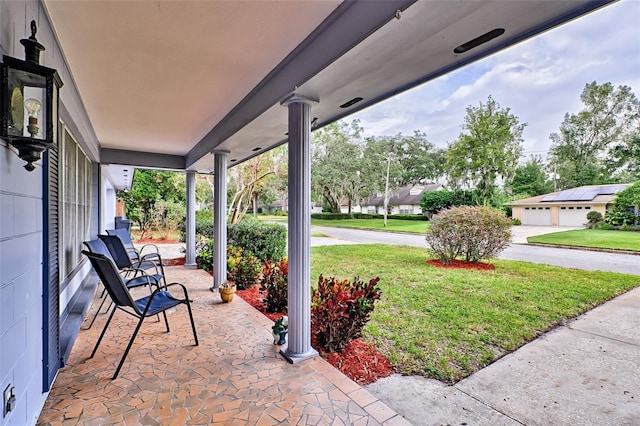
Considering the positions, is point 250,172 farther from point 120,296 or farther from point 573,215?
point 573,215

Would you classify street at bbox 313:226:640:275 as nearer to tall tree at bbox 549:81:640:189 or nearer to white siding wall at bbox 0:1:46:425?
tall tree at bbox 549:81:640:189

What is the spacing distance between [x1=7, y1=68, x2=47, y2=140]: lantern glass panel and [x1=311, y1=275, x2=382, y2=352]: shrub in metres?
2.36

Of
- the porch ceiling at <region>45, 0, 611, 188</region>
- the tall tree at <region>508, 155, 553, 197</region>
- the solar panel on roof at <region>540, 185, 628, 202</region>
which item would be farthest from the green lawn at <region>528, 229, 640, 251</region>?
the tall tree at <region>508, 155, 553, 197</region>

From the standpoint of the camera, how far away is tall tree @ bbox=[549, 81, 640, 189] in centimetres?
564

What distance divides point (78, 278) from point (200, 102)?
3.19 metres

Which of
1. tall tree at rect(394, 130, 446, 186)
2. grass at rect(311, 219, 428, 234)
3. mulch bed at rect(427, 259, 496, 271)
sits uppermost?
tall tree at rect(394, 130, 446, 186)

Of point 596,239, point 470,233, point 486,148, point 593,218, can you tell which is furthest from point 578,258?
point 486,148

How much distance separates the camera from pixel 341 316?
277 centimetres

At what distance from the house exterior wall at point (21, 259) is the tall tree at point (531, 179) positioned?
88.3 ft

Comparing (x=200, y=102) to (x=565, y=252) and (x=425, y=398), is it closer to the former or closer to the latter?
(x=425, y=398)

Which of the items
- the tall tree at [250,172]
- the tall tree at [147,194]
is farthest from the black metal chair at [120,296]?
the tall tree at [147,194]

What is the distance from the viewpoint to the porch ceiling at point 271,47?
148 centimetres

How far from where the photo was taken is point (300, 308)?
2.61 meters

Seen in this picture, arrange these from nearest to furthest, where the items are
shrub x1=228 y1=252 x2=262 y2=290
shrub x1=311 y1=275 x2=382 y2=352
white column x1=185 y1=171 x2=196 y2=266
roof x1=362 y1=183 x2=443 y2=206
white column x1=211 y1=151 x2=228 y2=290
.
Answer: shrub x1=311 y1=275 x2=382 y2=352, white column x1=211 y1=151 x2=228 y2=290, shrub x1=228 y1=252 x2=262 y2=290, white column x1=185 y1=171 x2=196 y2=266, roof x1=362 y1=183 x2=443 y2=206
